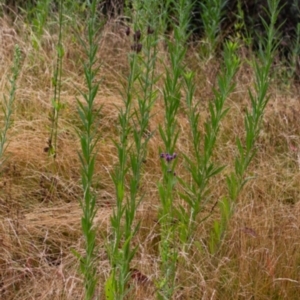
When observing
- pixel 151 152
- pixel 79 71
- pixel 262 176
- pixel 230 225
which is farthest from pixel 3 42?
pixel 230 225

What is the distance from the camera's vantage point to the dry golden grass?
2.97 m

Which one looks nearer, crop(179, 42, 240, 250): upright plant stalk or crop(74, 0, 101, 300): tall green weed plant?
crop(74, 0, 101, 300): tall green weed plant

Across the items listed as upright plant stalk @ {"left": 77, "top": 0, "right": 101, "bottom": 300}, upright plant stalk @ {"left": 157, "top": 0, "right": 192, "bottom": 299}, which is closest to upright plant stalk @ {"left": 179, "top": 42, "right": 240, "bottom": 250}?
upright plant stalk @ {"left": 157, "top": 0, "right": 192, "bottom": 299}

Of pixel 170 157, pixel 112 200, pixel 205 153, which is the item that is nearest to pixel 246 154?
pixel 205 153

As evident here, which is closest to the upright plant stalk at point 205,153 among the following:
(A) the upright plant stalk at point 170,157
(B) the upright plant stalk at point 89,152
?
(A) the upright plant stalk at point 170,157

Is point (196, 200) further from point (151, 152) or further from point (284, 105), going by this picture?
point (284, 105)

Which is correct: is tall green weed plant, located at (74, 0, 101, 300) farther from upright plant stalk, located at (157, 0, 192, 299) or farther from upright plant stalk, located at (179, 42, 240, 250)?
upright plant stalk, located at (179, 42, 240, 250)

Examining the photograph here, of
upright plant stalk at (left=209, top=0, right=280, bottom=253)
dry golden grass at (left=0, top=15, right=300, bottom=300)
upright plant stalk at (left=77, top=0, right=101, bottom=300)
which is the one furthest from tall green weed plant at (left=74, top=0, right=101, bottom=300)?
upright plant stalk at (left=209, top=0, right=280, bottom=253)

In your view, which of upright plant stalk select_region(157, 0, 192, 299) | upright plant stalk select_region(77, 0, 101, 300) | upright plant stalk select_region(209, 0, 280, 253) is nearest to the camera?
upright plant stalk select_region(77, 0, 101, 300)

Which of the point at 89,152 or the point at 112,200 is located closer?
the point at 89,152

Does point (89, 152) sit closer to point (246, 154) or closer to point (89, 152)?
point (89, 152)

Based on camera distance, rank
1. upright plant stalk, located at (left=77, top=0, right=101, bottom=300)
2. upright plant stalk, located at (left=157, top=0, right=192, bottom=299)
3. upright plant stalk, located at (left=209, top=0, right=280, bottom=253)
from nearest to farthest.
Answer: upright plant stalk, located at (left=77, top=0, right=101, bottom=300)
upright plant stalk, located at (left=157, top=0, right=192, bottom=299)
upright plant stalk, located at (left=209, top=0, right=280, bottom=253)

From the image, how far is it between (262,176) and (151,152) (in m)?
0.70

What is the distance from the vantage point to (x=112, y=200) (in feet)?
12.0
